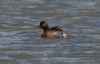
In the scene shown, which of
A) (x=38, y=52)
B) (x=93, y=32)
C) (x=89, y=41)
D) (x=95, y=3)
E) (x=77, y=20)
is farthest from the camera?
(x=95, y=3)

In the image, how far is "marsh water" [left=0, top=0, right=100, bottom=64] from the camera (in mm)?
12641

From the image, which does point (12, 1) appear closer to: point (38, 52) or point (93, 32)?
point (93, 32)

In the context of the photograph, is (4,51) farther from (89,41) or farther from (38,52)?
(89,41)

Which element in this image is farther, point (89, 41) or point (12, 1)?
point (12, 1)

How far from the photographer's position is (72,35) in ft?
49.6

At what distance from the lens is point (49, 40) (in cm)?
1475

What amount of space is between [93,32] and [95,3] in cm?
520

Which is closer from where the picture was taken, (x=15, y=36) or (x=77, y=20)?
(x=15, y=36)

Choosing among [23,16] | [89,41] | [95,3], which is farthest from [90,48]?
[95,3]

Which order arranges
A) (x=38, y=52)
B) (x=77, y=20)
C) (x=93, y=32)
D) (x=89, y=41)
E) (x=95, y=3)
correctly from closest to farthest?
(x=38, y=52) < (x=89, y=41) < (x=93, y=32) < (x=77, y=20) < (x=95, y=3)

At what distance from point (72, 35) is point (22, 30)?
1460 millimetres

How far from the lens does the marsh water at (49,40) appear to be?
1264 centimetres

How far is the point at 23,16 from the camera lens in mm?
18109

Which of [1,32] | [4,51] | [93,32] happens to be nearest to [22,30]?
[1,32]
